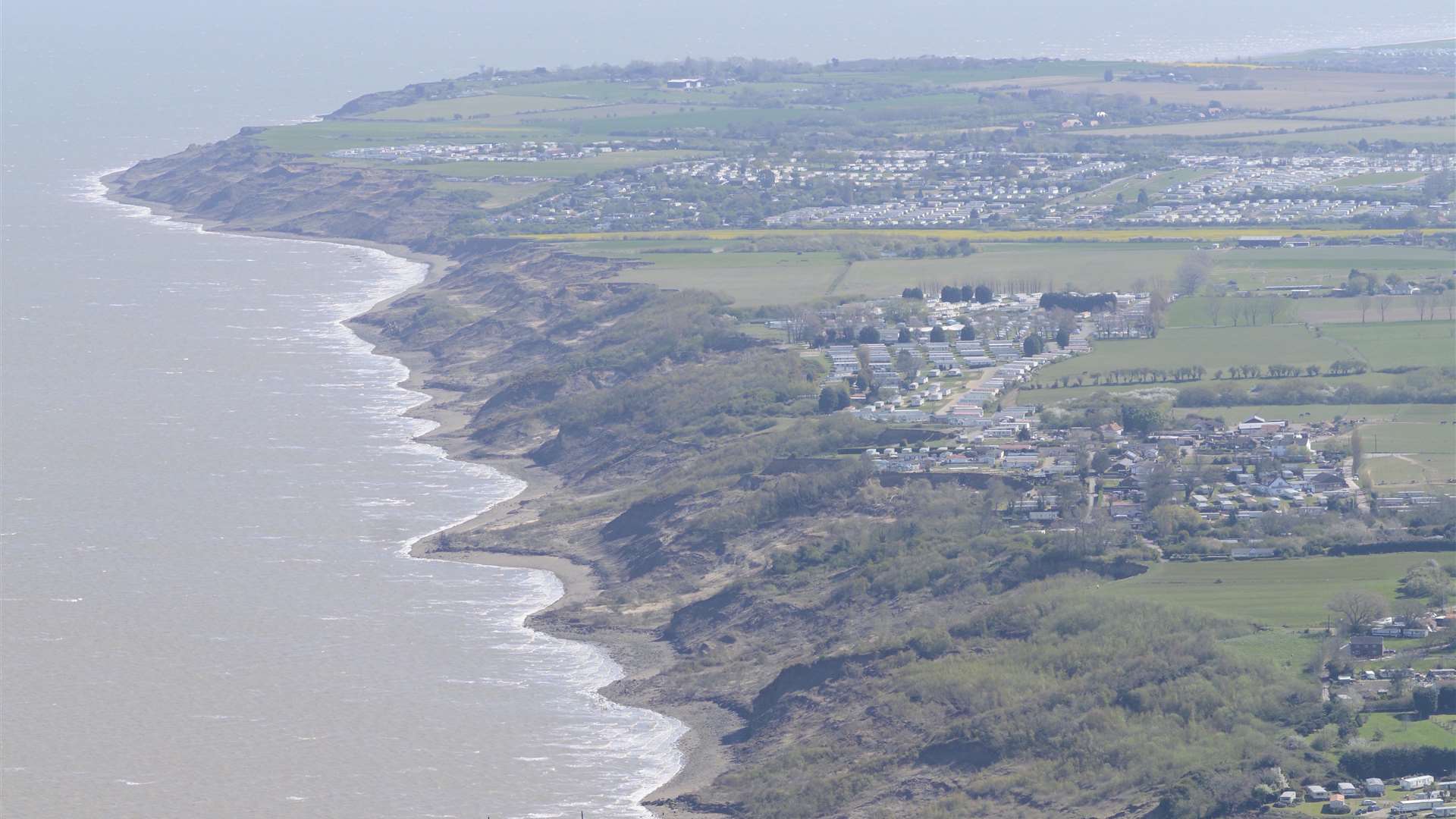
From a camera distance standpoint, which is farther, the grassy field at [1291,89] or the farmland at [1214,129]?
the grassy field at [1291,89]

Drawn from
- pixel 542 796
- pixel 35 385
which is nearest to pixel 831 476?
pixel 542 796

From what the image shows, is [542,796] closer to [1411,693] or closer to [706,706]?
[706,706]

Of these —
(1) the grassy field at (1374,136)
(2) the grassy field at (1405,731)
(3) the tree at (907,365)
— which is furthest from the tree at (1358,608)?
(1) the grassy field at (1374,136)

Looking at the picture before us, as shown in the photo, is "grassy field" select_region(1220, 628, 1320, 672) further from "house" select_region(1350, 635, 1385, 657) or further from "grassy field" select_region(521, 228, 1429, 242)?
"grassy field" select_region(521, 228, 1429, 242)

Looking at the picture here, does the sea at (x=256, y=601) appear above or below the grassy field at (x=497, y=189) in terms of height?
below

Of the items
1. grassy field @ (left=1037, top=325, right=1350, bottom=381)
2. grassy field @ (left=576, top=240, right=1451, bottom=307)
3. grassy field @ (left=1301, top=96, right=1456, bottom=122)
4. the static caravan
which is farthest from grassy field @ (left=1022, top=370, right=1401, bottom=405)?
grassy field @ (left=1301, top=96, right=1456, bottom=122)

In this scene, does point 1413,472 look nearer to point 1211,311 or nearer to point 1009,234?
point 1211,311

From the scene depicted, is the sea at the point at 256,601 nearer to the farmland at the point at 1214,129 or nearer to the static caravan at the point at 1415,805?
the static caravan at the point at 1415,805
